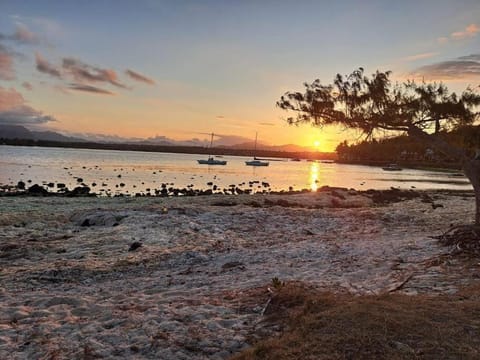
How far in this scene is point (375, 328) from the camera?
504 cm

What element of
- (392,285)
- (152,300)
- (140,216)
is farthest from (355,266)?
(140,216)

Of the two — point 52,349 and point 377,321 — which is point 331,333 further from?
point 52,349

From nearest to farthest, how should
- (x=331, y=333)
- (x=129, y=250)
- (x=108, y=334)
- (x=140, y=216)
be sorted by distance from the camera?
(x=331, y=333) < (x=108, y=334) < (x=129, y=250) < (x=140, y=216)

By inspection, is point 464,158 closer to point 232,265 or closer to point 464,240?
point 464,240

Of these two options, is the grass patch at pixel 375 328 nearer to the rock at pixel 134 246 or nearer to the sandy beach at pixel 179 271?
the sandy beach at pixel 179 271

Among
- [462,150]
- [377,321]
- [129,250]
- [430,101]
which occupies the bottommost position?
[129,250]

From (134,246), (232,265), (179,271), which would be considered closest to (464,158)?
(232,265)

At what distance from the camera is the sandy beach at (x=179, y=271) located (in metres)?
5.57

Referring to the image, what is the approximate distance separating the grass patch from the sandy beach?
1.65ft

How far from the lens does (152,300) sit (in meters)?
7.14

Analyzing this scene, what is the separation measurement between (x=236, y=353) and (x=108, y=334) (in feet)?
5.71

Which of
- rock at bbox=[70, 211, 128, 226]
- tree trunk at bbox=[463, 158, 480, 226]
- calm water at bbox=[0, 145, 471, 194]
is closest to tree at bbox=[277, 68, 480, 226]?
tree trunk at bbox=[463, 158, 480, 226]

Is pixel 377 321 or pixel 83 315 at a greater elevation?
pixel 377 321

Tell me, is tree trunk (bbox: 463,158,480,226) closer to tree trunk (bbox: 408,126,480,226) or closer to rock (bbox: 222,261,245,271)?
tree trunk (bbox: 408,126,480,226)
